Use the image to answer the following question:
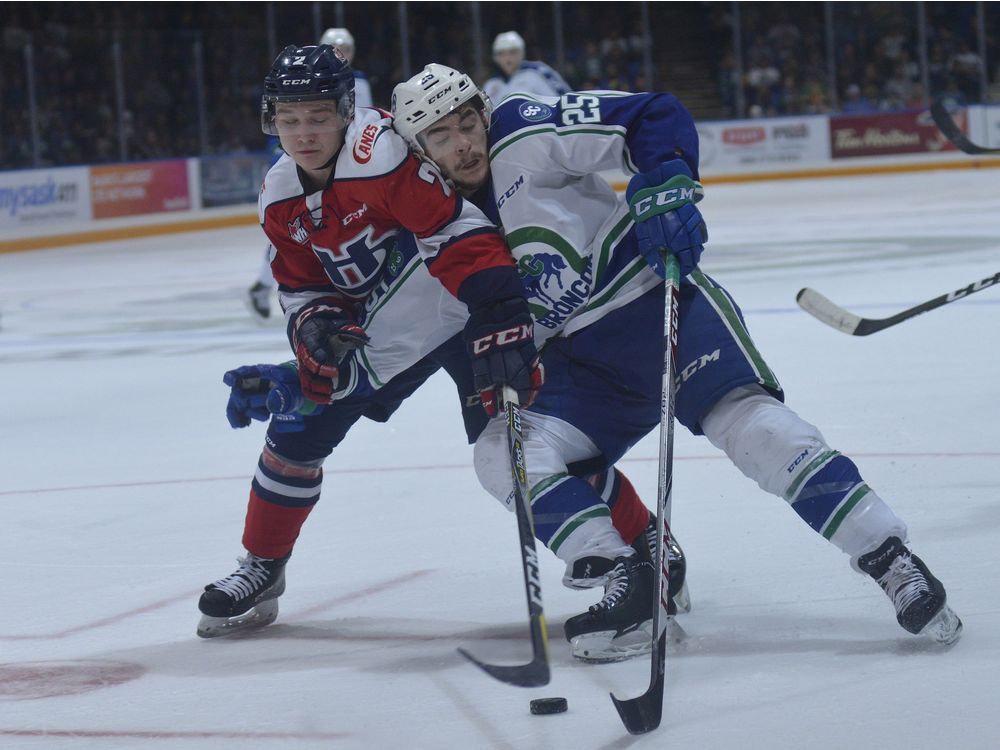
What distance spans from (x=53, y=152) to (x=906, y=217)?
7.67 metres

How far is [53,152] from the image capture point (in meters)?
13.8

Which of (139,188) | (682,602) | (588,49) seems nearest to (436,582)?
(682,602)

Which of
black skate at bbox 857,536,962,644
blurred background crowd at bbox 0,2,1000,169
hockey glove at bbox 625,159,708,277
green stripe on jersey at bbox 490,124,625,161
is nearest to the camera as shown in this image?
black skate at bbox 857,536,962,644

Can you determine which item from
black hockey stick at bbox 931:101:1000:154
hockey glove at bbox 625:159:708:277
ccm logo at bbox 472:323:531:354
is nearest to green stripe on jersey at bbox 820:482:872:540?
hockey glove at bbox 625:159:708:277

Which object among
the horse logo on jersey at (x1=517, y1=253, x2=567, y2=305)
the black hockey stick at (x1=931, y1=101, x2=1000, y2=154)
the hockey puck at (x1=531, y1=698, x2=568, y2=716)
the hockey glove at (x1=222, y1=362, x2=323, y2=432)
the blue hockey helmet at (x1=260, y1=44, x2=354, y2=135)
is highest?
the blue hockey helmet at (x1=260, y1=44, x2=354, y2=135)

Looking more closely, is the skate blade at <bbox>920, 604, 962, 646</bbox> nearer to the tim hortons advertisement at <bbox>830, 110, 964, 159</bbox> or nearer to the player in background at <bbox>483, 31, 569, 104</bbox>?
the player in background at <bbox>483, 31, 569, 104</bbox>

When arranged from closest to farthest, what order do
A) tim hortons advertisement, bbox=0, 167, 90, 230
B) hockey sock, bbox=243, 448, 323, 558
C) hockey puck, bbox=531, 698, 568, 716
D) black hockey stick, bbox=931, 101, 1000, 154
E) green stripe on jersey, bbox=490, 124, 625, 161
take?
hockey puck, bbox=531, 698, 568, 716 < green stripe on jersey, bbox=490, 124, 625, 161 < hockey sock, bbox=243, 448, 323, 558 < black hockey stick, bbox=931, 101, 1000, 154 < tim hortons advertisement, bbox=0, 167, 90, 230

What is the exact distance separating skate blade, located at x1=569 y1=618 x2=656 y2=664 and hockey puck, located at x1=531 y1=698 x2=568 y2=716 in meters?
0.24

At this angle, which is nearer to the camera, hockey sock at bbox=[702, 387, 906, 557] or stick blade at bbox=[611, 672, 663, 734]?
stick blade at bbox=[611, 672, 663, 734]

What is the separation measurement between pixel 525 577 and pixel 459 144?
2.41ft

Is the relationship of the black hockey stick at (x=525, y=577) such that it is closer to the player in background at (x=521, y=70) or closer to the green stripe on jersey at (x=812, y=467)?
the green stripe on jersey at (x=812, y=467)

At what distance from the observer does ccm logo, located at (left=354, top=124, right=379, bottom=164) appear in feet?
8.01

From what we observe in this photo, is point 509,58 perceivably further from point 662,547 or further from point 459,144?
→ point 662,547

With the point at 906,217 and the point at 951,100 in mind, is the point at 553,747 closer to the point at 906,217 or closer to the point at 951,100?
the point at 906,217
